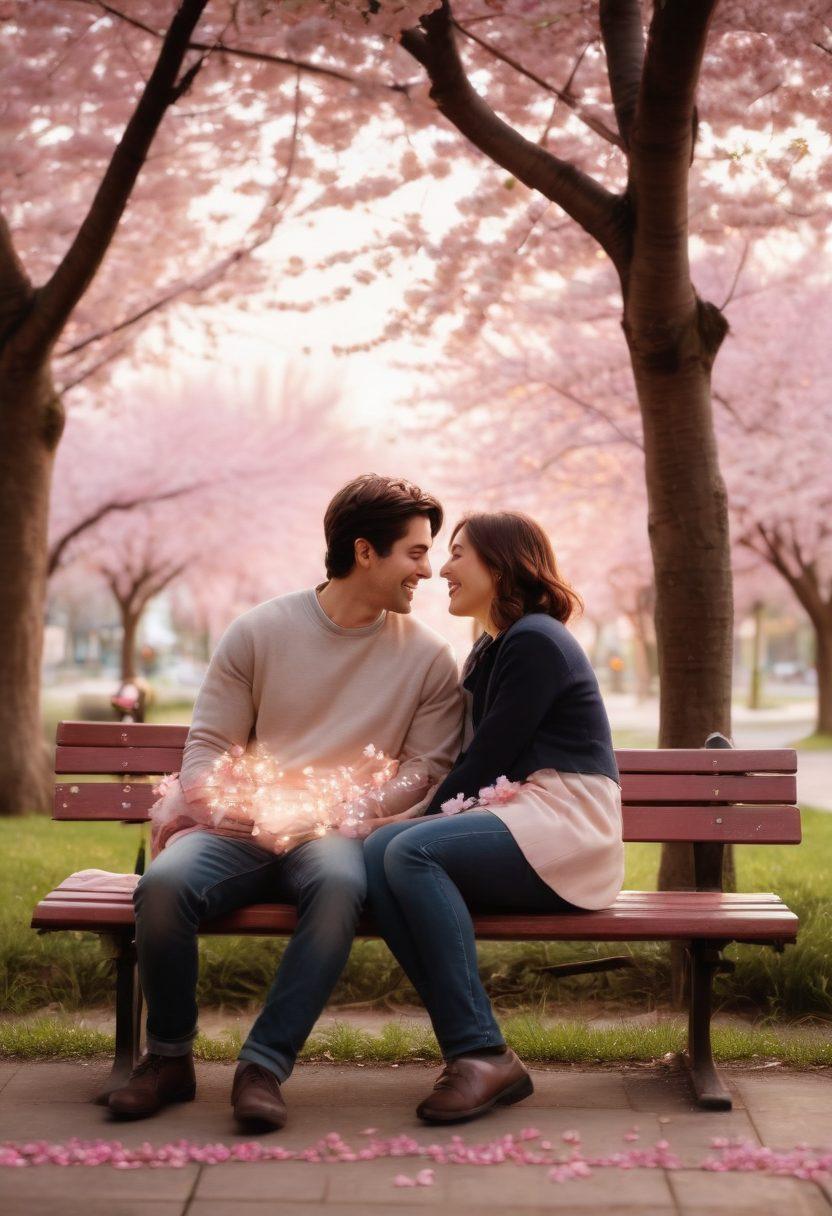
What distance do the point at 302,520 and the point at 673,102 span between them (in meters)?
19.2

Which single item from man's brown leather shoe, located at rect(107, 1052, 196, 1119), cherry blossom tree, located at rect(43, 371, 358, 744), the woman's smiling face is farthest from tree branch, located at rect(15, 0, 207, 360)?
cherry blossom tree, located at rect(43, 371, 358, 744)

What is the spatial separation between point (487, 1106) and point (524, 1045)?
626 mm

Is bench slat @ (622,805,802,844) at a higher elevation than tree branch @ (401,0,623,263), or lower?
lower

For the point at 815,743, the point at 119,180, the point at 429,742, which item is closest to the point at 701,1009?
the point at 429,742

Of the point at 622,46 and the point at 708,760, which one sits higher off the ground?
the point at 622,46

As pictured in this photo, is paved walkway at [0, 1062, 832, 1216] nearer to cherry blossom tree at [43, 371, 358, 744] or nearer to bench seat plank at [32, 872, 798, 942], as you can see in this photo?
bench seat plank at [32, 872, 798, 942]

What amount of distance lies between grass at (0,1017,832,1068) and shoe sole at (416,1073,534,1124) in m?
0.45

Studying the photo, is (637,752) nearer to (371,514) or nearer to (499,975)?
(499,975)

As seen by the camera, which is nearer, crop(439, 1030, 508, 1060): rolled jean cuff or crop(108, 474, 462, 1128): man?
crop(439, 1030, 508, 1060): rolled jean cuff

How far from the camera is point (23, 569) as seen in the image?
341 inches

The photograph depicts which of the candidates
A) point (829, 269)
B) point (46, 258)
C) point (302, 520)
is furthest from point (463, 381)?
point (302, 520)

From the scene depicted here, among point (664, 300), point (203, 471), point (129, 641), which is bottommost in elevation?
point (129, 641)

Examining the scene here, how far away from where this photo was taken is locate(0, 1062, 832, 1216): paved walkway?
2.81 m

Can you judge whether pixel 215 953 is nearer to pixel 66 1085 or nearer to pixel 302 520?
pixel 66 1085
